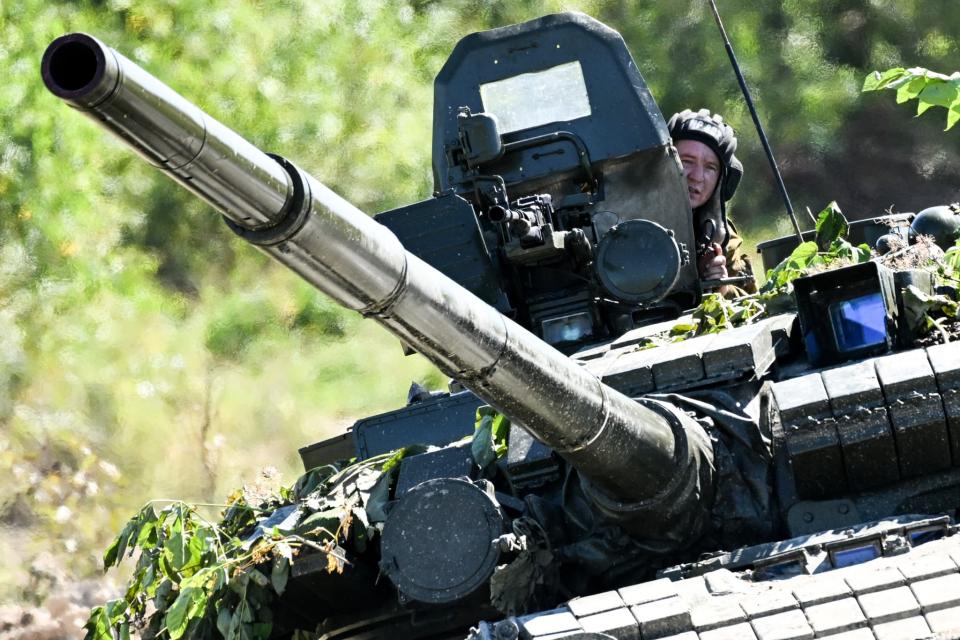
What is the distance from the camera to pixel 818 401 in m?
9.34

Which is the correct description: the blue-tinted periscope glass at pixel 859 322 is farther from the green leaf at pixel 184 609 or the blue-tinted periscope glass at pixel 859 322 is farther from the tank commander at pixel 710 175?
the tank commander at pixel 710 175

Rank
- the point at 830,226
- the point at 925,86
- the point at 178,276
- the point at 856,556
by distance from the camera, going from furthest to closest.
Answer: the point at 178,276, the point at 830,226, the point at 925,86, the point at 856,556

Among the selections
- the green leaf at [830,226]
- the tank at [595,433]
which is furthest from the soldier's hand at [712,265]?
the green leaf at [830,226]

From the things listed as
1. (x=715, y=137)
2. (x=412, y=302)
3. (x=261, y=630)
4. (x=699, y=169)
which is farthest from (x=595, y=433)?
(x=715, y=137)

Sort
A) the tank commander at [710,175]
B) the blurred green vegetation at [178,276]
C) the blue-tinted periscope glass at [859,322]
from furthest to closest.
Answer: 1. the blurred green vegetation at [178,276]
2. the tank commander at [710,175]
3. the blue-tinted periscope glass at [859,322]

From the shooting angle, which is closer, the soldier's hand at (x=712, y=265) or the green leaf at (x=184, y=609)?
the green leaf at (x=184, y=609)

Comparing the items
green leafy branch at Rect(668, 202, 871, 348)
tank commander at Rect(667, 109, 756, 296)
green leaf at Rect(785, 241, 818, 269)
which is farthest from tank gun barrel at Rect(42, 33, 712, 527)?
tank commander at Rect(667, 109, 756, 296)

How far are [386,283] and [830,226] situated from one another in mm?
5340

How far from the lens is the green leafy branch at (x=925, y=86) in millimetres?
10153

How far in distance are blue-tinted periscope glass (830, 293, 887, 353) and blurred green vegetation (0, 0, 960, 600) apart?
11.8 metres

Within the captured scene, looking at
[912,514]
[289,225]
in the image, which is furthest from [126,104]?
[912,514]

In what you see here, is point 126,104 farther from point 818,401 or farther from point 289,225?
point 818,401

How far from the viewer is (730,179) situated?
1488cm

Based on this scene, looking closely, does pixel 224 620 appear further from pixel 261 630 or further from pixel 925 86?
pixel 925 86
